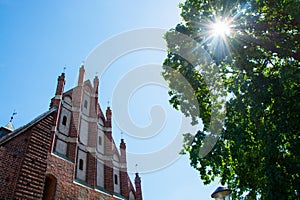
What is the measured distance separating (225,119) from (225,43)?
2.87 m

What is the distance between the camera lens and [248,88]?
25.2 ft

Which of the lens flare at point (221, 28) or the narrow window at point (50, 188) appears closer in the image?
the lens flare at point (221, 28)

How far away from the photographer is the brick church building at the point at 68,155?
7926 mm

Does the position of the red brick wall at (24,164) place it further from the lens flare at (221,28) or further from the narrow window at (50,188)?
the lens flare at (221,28)

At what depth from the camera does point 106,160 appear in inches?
591

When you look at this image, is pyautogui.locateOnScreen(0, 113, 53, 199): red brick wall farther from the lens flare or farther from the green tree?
the lens flare

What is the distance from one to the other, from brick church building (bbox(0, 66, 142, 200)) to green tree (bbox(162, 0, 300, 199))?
5436mm

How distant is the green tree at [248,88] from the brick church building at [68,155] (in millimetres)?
5436

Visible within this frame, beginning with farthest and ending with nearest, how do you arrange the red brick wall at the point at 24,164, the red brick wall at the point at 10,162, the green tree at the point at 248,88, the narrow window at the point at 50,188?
the narrow window at the point at 50,188 → the red brick wall at the point at 24,164 → the red brick wall at the point at 10,162 → the green tree at the point at 248,88

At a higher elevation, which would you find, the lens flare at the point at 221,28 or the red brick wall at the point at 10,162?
the lens flare at the point at 221,28

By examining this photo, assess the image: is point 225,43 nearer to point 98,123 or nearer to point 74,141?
point 74,141

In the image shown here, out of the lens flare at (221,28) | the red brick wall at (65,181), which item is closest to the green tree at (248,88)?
the lens flare at (221,28)

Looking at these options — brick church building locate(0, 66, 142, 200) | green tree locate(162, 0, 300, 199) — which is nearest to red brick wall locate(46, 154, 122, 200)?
brick church building locate(0, 66, 142, 200)

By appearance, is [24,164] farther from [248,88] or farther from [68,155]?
[248,88]
